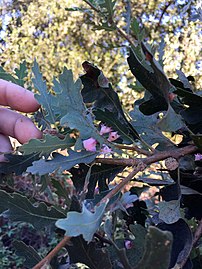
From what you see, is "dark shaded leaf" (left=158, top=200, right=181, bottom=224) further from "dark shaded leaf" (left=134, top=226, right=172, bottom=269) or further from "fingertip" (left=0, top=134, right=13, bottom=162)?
"fingertip" (left=0, top=134, right=13, bottom=162)

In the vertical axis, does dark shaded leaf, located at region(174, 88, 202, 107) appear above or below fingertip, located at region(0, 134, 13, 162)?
above

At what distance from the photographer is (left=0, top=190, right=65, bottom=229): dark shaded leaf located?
462 mm

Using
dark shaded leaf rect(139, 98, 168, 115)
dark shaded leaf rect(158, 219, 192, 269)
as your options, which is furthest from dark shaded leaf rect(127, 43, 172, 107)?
dark shaded leaf rect(158, 219, 192, 269)

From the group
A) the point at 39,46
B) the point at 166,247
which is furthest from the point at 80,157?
the point at 39,46

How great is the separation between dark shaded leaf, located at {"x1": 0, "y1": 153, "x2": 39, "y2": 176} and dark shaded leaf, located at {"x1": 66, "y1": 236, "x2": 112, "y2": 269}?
211mm

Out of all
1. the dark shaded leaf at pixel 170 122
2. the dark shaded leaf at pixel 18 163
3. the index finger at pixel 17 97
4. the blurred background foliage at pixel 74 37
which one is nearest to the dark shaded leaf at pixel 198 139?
the dark shaded leaf at pixel 170 122

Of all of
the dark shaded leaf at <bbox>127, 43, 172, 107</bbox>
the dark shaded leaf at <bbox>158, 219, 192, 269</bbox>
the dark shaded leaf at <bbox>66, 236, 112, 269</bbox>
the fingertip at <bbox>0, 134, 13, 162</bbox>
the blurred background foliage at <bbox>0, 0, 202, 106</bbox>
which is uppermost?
the dark shaded leaf at <bbox>127, 43, 172, 107</bbox>

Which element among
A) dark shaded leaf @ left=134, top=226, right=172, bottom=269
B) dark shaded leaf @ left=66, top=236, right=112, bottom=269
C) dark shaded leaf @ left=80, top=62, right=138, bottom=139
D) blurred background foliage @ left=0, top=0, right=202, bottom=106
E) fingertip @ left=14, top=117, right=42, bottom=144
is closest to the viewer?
dark shaded leaf @ left=134, top=226, right=172, bottom=269

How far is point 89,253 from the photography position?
424 mm

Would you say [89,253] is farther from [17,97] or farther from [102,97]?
[17,97]

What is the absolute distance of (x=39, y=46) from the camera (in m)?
4.62

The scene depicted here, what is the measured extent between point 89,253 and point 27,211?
0.29 ft

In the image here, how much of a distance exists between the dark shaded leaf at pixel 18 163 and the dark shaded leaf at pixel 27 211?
15cm

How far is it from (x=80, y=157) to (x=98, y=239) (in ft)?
0.55
